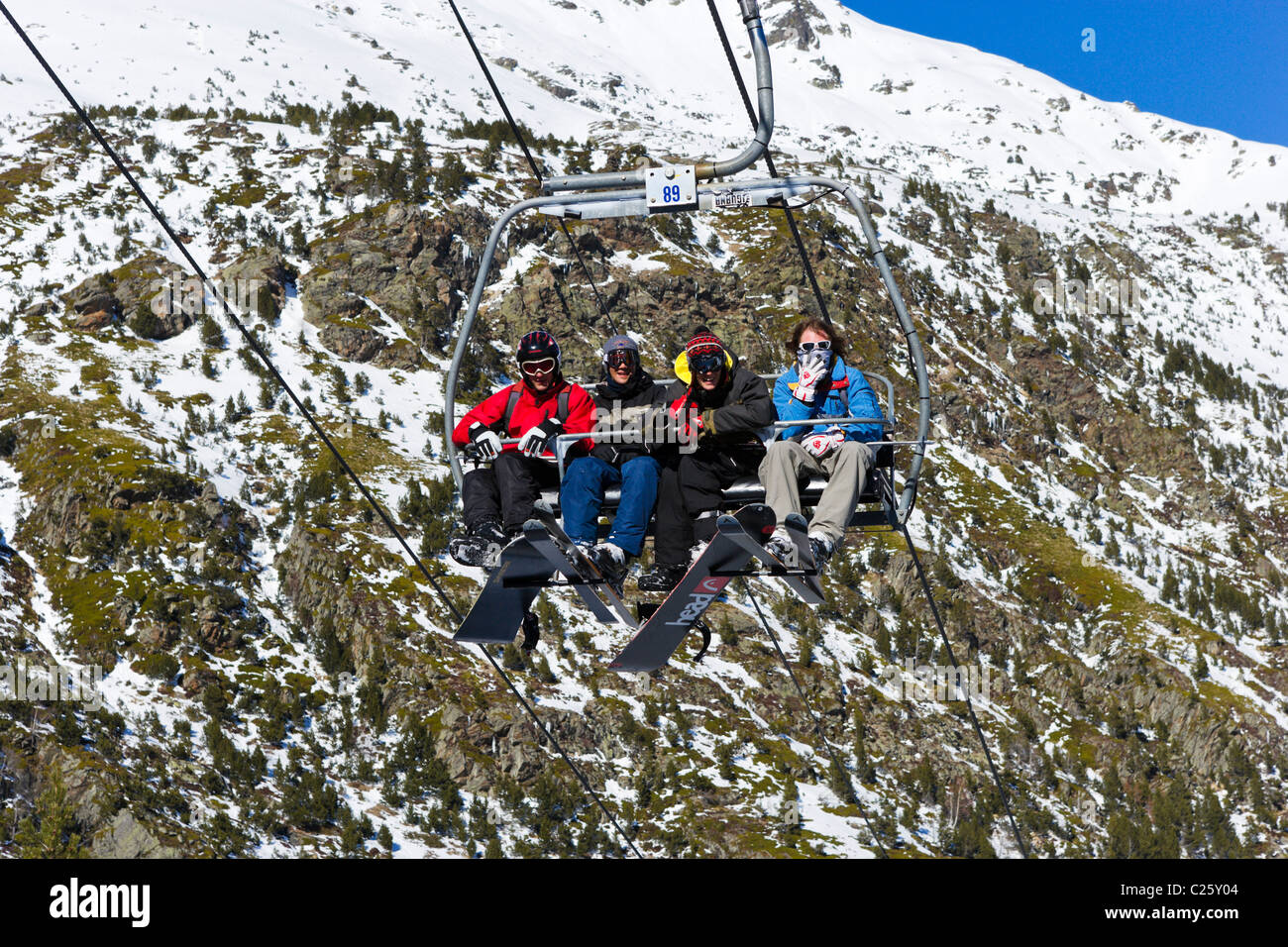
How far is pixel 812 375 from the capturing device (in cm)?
909

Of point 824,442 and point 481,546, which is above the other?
point 824,442

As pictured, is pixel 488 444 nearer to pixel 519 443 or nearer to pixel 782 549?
pixel 519 443

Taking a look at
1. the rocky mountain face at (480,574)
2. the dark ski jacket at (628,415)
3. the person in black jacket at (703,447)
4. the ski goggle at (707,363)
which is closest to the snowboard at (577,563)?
the person in black jacket at (703,447)

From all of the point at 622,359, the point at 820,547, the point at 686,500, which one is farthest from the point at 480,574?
the point at 820,547

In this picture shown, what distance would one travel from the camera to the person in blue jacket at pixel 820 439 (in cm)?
803

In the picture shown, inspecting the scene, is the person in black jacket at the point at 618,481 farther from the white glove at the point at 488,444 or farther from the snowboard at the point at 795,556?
the snowboard at the point at 795,556

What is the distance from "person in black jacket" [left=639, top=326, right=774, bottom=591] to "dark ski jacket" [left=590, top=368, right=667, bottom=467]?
0.81 feet

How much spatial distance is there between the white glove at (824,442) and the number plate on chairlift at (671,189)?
1.99 meters

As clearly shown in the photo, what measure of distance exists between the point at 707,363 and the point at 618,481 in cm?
112

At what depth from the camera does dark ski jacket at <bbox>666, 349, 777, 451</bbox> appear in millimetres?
8156

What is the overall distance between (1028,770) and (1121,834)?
17.8 feet

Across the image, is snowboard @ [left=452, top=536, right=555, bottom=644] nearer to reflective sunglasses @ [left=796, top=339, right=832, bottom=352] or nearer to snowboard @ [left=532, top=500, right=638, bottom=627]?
snowboard @ [left=532, top=500, right=638, bottom=627]

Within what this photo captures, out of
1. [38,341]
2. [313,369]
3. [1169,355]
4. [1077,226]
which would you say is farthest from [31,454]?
[1077,226]

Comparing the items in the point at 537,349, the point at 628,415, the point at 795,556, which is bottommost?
the point at 795,556
